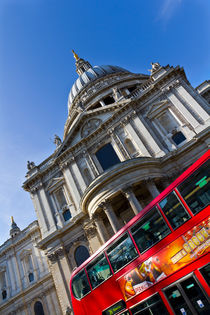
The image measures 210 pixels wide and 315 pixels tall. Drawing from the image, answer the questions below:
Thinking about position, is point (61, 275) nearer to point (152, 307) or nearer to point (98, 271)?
point (98, 271)

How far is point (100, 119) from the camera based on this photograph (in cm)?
2584

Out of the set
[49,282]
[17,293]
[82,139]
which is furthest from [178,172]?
[17,293]

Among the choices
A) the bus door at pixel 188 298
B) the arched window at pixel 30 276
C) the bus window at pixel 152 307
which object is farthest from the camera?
the arched window at pixel 30 276

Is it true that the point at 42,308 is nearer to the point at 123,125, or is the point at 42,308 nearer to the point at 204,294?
the point at 123,125

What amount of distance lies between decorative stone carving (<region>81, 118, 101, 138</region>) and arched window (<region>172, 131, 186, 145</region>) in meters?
8.60

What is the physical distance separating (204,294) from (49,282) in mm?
21883

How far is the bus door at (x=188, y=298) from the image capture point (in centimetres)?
707

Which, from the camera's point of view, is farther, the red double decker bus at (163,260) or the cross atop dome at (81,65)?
the cross atop dome at (81,65)

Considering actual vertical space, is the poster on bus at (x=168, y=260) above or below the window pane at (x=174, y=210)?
below

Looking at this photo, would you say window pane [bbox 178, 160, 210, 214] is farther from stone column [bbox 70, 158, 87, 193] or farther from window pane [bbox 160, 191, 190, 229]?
stone column [bbox 70, 158, 87, 193]

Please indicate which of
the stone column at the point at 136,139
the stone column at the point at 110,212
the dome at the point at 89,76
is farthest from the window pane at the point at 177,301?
the dome at the point at 89,76

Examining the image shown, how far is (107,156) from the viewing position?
2358 cm

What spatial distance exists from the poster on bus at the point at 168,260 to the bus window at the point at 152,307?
410 mm

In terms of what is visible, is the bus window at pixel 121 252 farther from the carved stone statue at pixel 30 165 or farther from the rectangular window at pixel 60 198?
the carved stone statue at pixel 30 165
